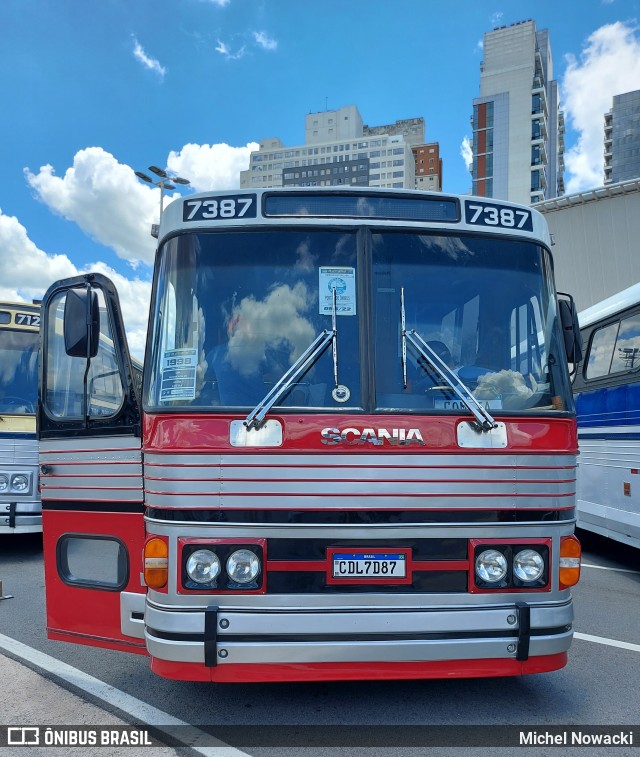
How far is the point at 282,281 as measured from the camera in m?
4.15

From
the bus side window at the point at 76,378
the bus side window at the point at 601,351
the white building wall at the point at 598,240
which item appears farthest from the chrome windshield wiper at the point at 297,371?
the white building wall at the point at 598,240

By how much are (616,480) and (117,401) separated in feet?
22.0

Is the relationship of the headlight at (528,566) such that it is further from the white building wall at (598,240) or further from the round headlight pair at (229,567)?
the white building wall at (598,240)

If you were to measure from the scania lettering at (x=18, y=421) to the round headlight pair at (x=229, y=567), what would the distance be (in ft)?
17.8

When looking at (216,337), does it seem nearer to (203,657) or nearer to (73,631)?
(203,657)

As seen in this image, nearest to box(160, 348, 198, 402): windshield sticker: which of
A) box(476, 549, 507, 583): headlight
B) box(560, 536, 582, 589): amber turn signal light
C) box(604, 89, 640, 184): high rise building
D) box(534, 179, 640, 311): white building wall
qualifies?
box(476, 549, 507, 583): headlight

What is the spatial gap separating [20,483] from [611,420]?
7.38m

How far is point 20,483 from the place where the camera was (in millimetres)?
8828

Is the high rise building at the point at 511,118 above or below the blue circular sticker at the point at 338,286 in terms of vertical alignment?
above

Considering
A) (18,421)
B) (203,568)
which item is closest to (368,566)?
(203,568)

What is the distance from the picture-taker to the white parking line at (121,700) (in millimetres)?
3769

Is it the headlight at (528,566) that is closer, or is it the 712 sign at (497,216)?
the headlight at (528,566)

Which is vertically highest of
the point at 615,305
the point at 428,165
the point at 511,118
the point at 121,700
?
the point at 428,165

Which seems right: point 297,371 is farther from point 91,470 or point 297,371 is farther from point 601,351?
point 601,351
